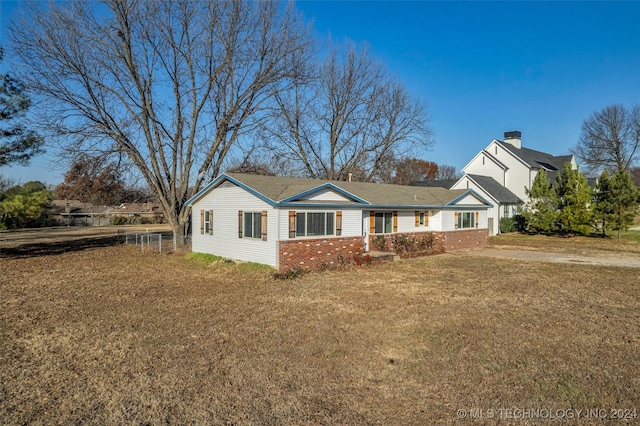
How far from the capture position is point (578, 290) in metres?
10.5

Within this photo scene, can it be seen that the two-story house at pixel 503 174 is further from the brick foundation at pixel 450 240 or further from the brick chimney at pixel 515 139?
the brick foundation at pixel 450 240

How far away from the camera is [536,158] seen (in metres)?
36.1

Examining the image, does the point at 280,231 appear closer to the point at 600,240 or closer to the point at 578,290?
the point at 578,290

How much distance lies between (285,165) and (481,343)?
Result: 1062 inches

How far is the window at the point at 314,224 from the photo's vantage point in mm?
14164

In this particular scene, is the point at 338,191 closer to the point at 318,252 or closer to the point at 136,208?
the point at 318,252

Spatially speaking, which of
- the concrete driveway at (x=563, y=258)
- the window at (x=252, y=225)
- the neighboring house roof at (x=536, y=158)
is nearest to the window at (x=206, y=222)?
the window at (x=252, y=225)

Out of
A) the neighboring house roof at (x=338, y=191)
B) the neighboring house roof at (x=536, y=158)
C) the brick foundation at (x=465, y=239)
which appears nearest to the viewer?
the neighboring house roof at (x=338, y=191)

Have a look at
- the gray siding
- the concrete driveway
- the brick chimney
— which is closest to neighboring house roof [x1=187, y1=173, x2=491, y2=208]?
the gray siding

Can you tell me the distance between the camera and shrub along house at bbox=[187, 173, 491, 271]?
45.2ft

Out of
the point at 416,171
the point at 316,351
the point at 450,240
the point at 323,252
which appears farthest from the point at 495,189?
the point at 416,171

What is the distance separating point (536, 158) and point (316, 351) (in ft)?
121

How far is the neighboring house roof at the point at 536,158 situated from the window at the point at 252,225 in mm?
26852

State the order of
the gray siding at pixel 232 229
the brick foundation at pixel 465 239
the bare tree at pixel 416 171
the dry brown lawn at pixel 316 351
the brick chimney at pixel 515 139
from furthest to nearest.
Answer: the bare tree at pixel 416 171
the brick chimney at pixel 515 139
the brick foundation at pixel 465 239
the gray siding at pixel 232 229
the dry brown lawn at pixel 316 351
